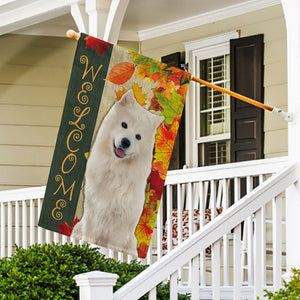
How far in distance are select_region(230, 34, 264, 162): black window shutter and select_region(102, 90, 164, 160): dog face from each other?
9.13ft

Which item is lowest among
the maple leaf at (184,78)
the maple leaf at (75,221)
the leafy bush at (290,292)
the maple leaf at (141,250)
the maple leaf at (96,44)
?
the leafy bush at (290,292)

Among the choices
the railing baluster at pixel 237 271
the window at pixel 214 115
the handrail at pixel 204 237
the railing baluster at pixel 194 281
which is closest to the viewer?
the handrail at pixel 204 237

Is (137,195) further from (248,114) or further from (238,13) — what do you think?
(238,13)

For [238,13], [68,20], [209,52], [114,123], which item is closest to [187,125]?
[209,52]

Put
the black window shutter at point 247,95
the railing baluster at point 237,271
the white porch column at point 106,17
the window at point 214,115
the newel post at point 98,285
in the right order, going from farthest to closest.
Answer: the window at point 214,115 < the black window shutter at point 247,95 < the white porch column at point 106,17 < the railing baluster at point 237,271 < the newel post at point 98,285

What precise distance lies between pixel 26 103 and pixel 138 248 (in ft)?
13.6

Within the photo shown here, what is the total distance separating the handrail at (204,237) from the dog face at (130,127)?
31.4 inches

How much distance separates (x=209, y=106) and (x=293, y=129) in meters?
3.48

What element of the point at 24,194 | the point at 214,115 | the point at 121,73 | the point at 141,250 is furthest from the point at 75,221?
the point at 214,115

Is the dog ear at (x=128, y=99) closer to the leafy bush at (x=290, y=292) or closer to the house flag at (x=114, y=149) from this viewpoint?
the house flag at (x=114, y=149)

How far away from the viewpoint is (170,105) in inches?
162

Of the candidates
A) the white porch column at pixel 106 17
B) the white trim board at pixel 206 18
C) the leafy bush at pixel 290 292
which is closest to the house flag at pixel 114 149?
the leafy bush at pixel 290 292

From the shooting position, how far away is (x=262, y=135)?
6668 millimetres

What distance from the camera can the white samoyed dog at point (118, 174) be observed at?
4035mm
